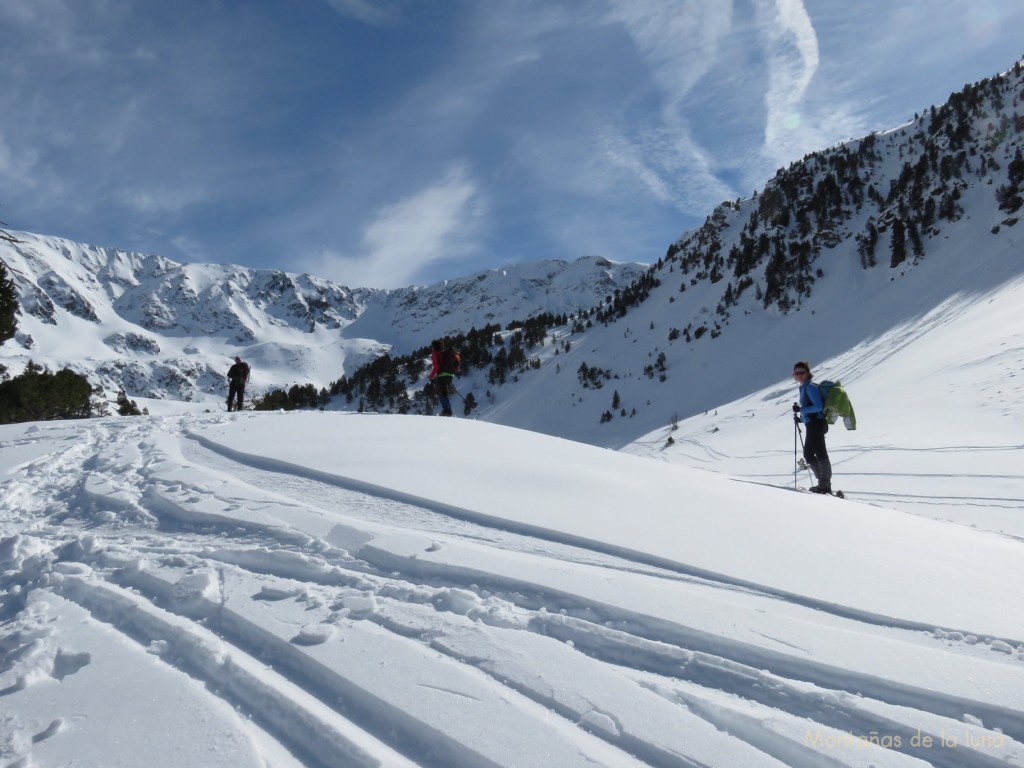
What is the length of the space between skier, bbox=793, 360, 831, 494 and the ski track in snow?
572 cm

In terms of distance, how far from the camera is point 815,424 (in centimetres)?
794

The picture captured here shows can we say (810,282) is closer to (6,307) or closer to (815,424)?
(815,424)

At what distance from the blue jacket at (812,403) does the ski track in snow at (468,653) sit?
5704 mm

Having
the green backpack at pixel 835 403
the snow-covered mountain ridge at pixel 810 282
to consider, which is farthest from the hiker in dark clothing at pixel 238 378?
the snow-covered mountain ridge at pixel 810 282

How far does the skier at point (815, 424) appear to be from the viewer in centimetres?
791

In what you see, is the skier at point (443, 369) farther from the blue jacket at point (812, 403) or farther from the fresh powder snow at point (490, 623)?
the blue jacket at point (812, 403)

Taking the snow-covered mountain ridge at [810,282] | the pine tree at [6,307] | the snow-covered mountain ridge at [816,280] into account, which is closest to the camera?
the pine tree at [6,307]

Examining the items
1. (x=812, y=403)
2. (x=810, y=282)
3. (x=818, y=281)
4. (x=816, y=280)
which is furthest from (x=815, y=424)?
(x=816, y=280)

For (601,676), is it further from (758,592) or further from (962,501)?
(962,501)

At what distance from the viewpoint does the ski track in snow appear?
2.02 metres

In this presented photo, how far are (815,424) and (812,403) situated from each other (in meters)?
0.32

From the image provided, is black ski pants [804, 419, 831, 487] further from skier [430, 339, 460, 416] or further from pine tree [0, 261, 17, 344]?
pine tree [0, 261, 17, 344]

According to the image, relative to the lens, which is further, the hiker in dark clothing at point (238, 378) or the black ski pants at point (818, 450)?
the hiker in dark clothing at point (238, 378)

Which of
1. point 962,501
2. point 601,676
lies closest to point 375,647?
point 601,676
